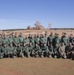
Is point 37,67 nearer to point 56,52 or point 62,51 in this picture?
point 56,52

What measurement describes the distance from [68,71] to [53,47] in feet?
13.7

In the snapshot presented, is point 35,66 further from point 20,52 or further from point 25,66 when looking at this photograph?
point 20,52

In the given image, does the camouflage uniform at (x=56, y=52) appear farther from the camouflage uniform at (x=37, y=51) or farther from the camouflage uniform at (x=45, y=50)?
the camouflage uniform at (x=37, y=51)

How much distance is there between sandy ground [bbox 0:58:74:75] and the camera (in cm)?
1067

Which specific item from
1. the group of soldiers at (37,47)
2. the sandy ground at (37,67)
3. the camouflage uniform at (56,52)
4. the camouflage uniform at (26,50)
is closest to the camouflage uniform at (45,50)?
the group of soldiers at (37,47)

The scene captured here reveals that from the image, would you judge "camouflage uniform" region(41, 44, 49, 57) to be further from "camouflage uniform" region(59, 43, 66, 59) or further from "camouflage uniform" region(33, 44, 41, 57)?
"camouflage uniform" region(59, 43, 66, 59)

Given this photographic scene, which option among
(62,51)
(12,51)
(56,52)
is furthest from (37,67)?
(12,51)

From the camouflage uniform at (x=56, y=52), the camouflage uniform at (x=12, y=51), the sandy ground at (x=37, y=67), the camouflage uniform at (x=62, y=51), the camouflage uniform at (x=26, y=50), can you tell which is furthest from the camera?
the camouflage uniform at (x=26, y=50)

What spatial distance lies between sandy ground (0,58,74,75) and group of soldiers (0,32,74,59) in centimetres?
105

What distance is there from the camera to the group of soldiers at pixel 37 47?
1455 cm

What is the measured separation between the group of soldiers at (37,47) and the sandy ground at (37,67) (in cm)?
105

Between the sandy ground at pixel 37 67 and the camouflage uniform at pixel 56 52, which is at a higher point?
the camouflage uniform at pixel 56 52

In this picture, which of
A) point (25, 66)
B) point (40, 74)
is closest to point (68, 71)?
point (40, 74)

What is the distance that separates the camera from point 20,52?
14.8 metres
